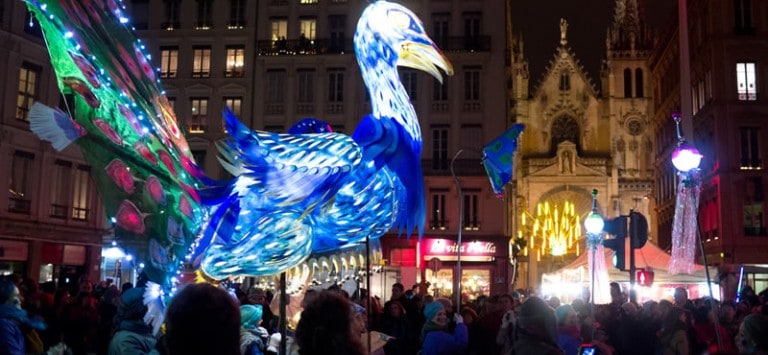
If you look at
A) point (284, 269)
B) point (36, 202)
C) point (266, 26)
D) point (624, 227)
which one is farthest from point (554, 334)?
point (266, 26)

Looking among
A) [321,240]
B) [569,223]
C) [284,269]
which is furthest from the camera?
[569,223]

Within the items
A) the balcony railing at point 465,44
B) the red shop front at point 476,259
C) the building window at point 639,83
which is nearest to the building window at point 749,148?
the red shop front at point 476,259

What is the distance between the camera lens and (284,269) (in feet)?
27.1

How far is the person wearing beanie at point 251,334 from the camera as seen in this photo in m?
6.51

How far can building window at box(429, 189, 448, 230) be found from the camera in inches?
1565

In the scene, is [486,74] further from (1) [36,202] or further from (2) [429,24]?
(1) [36,202]

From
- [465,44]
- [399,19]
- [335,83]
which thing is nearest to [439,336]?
[399,19]

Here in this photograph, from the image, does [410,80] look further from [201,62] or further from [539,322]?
[539,322]

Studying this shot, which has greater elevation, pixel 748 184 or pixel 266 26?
pixel 266 26

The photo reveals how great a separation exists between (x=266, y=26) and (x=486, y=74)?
454 inches

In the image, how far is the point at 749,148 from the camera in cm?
3681

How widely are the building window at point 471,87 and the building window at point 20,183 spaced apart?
68.4ft

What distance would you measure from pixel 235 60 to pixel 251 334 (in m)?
35.3

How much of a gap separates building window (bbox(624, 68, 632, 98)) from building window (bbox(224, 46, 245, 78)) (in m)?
47.6
